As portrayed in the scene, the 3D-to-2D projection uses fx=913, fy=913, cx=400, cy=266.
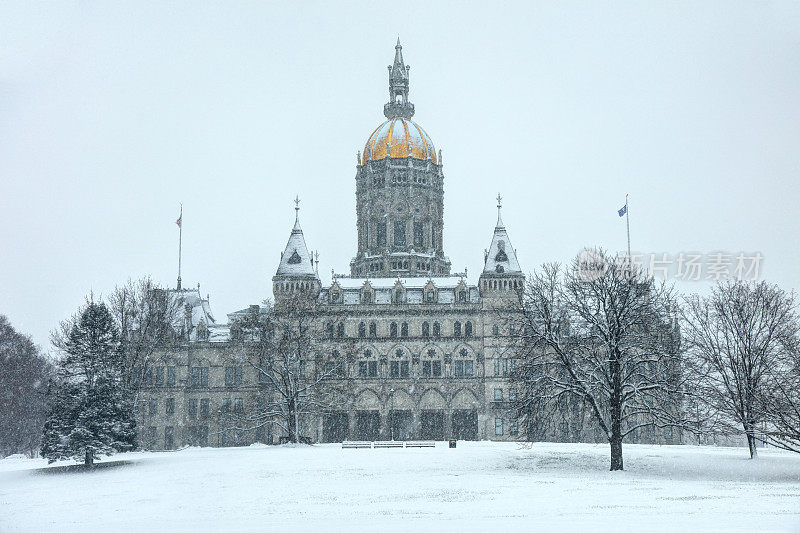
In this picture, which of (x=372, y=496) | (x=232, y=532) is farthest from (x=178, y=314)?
(x=232, y=532)

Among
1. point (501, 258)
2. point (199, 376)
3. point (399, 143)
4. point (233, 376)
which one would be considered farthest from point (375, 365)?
point (399, 143)

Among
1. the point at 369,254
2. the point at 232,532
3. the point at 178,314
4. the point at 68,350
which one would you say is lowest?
the point at 232,532

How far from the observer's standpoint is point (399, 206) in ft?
326

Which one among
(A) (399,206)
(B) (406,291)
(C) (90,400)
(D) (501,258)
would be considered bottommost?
(C) (90,400)

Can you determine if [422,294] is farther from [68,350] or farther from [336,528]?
[336,528]

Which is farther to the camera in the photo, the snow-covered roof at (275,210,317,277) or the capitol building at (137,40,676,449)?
the snow-covered roof at (275,210,317,277)

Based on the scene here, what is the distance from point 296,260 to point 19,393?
27.5 m

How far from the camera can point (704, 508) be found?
2922cm

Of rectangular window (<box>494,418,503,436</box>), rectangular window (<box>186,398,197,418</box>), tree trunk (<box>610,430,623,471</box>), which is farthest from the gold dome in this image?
tree trunk (<box>610,430,623,471</box>)

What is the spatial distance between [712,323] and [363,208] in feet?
172

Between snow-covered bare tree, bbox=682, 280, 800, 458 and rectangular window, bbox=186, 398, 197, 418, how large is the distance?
4929 cm

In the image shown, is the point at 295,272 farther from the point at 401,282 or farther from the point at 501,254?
the point at 501,254

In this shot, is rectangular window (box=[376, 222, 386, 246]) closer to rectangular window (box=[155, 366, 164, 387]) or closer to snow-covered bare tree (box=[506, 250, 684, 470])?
rectangular window (box=[155, 366, 164, 387])

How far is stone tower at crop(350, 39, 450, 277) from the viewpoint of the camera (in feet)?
322
